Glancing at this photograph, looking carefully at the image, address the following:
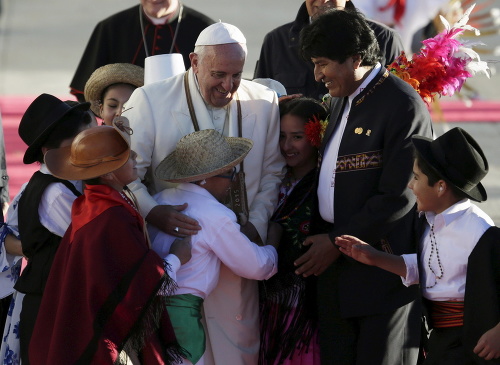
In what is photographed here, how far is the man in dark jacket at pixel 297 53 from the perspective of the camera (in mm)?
5445

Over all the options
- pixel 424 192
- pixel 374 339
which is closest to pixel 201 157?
pixel 424 192

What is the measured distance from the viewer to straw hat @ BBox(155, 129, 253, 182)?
4246 mm

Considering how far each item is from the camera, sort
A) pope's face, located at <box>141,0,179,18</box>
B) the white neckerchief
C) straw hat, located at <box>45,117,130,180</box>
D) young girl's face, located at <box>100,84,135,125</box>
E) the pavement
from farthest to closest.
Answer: the pavement → pope's face, located at <box>141,0,179,18</box> → young girl's face, located at <box>100,84,135,125</box> → the white neckerchief → straw hat, located at <box>45,117,130,180</box>

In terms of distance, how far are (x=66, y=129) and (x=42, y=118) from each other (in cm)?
12

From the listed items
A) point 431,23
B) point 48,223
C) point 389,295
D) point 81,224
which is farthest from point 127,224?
point 431,23

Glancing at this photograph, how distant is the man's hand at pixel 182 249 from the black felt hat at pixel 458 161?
42.2 inches

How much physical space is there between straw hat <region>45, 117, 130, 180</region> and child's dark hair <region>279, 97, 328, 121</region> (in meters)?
1.04

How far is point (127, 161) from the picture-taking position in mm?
3990

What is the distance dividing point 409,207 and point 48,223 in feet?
5.03

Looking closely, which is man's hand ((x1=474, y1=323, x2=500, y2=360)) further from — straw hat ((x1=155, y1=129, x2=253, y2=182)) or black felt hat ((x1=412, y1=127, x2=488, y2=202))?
straw hat ((x1=155, y1=129, x2=253, y2=182))

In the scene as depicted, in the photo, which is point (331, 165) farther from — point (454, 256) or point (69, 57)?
point (69, 57)

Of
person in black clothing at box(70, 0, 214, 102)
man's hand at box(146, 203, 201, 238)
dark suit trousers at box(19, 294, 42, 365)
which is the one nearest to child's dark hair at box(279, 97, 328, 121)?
man's hand at box(146, 203, 201, 238)

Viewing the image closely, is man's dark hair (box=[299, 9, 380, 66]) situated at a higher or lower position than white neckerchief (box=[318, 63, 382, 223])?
higher

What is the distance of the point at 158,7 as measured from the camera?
6.24 metres
